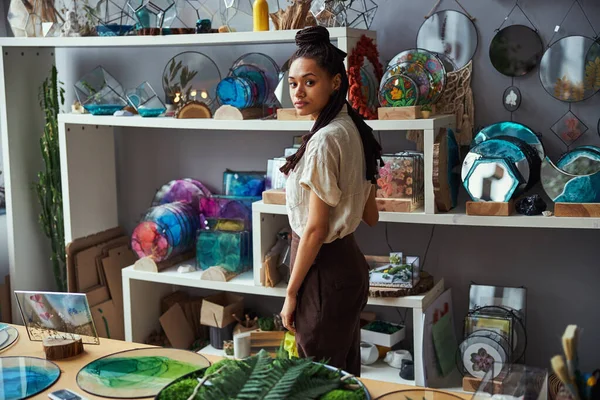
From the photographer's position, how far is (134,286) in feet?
10.9

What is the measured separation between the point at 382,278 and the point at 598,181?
2.73ft

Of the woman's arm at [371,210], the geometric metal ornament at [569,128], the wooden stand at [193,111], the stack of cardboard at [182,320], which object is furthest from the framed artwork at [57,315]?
the geometric metal ornament at [569,128]

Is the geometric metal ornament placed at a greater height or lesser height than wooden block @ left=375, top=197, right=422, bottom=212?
greater

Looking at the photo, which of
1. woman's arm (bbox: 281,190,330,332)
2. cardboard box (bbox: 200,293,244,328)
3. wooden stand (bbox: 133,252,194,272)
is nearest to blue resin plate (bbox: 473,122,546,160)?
woman's arm (bbox: 281,190,330,332)

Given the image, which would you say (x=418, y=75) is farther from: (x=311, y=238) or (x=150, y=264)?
(x=150, y=264)

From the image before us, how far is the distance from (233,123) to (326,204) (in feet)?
2.99

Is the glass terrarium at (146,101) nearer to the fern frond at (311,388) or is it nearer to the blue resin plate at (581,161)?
the blue resin plate at (581,161)

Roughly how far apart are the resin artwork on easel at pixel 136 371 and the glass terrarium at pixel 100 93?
176 centimetres

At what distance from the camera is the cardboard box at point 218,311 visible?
3.28m

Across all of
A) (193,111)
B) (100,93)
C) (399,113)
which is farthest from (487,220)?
(100,93)

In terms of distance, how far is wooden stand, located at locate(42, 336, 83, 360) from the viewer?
185 centimetres

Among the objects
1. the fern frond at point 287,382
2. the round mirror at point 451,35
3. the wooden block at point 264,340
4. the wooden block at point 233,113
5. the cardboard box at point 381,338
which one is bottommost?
the wooden block at point 264,340

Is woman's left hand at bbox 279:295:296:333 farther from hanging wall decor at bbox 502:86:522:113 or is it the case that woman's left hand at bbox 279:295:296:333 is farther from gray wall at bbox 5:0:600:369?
hanging wall decor at bbox 502:86:522:113

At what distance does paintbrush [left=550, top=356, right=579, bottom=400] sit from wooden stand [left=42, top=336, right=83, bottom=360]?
1225 millimetres
